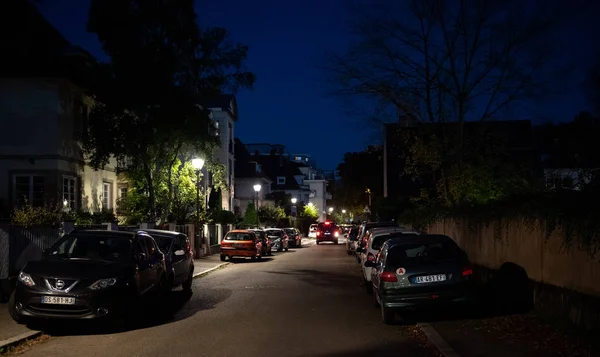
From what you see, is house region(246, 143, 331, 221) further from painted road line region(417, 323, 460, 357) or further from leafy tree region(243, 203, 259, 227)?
painted road line region(417, 323, 460, 357)

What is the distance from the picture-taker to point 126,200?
114 feet

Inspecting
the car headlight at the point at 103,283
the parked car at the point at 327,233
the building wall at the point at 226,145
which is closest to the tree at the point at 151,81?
the car headlight at the point at 103,283

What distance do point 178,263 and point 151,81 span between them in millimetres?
15319

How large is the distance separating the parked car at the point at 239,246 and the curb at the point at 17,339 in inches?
805

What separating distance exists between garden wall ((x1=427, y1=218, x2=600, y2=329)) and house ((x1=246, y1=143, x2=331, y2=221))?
81940 millimetres

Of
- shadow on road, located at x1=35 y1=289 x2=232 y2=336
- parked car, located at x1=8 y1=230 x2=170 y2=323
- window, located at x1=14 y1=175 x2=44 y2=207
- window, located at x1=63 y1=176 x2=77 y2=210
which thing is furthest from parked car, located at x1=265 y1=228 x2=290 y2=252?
parked car, located at x1=8 y1=230 x2=170 y2=323

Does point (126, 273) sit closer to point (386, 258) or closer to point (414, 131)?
point (386, 258)

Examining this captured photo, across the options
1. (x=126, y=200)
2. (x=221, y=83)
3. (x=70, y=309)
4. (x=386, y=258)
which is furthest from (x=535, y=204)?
(x=126, y=200)

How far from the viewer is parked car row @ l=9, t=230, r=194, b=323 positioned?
10719mm

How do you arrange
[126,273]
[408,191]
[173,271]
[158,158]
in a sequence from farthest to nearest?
[408,191] → [158,158] → [173,271] → [126,273]

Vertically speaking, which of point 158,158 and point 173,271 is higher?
point 158,158

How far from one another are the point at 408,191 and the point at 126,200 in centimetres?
3138

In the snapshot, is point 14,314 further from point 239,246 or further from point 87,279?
point 239,246

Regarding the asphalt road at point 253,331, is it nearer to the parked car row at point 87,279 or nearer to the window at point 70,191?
the parked car row at point 87,279
